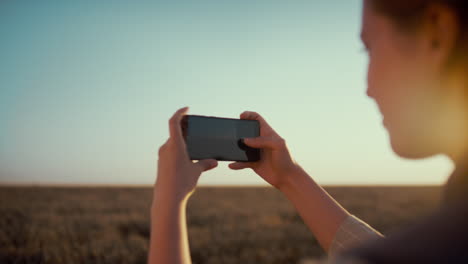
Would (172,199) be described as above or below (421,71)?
below

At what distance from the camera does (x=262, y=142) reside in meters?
1.87

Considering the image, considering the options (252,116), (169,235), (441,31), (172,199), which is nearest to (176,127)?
(172,199)

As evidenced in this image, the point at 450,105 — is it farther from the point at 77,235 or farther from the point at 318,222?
the point at 77,235

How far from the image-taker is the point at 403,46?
833mm

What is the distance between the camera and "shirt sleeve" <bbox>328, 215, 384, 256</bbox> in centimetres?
150

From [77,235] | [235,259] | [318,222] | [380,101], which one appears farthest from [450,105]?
[77,235]

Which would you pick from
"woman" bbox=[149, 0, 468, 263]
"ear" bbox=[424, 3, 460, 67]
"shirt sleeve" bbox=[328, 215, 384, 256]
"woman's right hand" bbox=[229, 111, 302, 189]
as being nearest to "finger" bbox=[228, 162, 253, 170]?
"woman's right hand" bbox=[229, 111, 302, 189]

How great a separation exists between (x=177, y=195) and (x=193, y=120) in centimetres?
72

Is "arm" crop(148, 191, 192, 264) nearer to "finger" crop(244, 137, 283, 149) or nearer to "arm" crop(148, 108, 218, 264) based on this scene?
"arm" crop(148, 108, 218, 264)

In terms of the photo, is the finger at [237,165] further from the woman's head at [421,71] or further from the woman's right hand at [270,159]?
the woman's head at [421,71]

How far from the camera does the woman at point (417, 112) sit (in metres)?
0.52

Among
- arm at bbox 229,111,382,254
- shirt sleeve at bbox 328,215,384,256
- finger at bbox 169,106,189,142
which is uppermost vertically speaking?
finger at bbox 169,106,189,142

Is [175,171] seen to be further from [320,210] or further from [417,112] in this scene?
[417,112]

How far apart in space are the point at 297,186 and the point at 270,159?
202 millimetres
